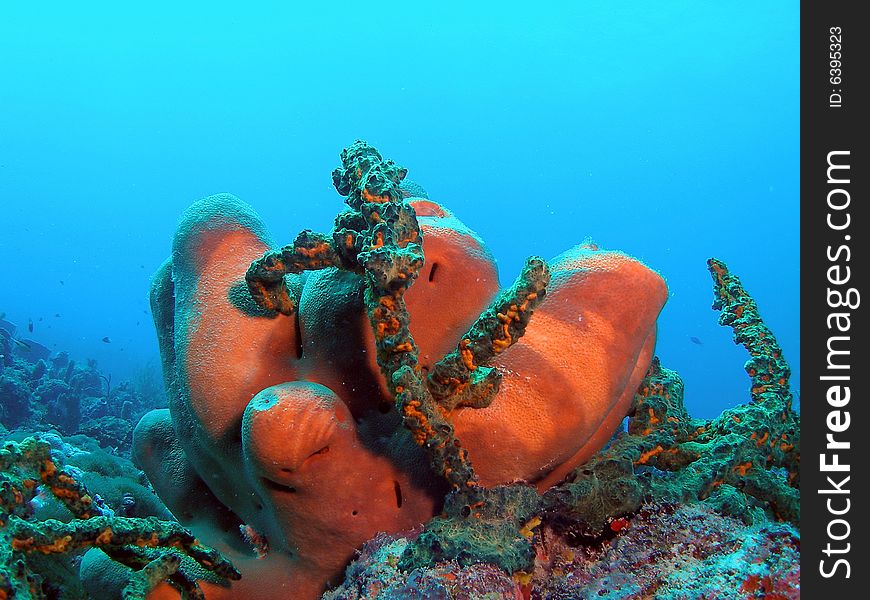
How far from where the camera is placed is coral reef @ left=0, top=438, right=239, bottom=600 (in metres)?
1.90

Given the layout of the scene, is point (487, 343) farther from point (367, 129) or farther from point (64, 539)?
point (367, 129)

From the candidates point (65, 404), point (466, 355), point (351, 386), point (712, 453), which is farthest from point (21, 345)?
point (712, 453)

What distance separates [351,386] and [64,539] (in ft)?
4.10

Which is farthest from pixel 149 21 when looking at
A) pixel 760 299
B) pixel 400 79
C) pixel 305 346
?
pixel 760 299

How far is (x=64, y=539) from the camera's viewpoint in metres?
2.01

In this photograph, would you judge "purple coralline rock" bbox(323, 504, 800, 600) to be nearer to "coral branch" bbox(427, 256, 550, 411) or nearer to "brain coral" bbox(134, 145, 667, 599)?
"brain coral" bbox(134, 145, 667, 599)

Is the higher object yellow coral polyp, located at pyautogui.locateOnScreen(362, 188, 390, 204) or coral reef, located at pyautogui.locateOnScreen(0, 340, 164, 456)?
yellow coral polyp, located at pyautogui.locateOnScreen(362, 188, 390, 204)

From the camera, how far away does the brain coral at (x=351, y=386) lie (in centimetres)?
240

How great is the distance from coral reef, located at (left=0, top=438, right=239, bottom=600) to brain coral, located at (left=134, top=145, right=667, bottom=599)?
234 millimetres

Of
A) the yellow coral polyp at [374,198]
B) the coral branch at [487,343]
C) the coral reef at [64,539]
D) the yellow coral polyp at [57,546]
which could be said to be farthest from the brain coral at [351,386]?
the yellow coral polyp at [57,546]

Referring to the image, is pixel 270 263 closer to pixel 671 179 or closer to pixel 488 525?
pixel 488 525

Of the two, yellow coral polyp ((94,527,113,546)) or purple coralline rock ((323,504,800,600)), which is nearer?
purple coralline rock ((323,504,800,600))

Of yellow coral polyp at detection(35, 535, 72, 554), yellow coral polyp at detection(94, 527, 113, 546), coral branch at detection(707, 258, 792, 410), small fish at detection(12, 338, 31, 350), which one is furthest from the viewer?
small fish at detection(12, 338, 31, 350)

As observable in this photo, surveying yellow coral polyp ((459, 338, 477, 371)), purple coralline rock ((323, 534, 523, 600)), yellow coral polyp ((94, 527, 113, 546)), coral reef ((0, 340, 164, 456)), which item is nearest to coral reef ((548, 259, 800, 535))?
purple coralline rock ((323, 534, 523, 600))
